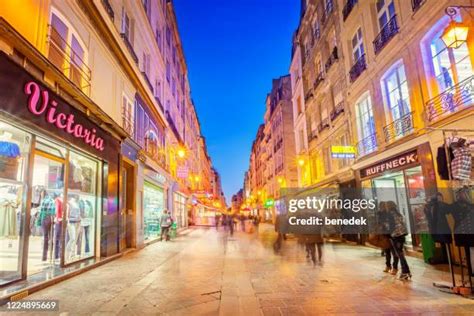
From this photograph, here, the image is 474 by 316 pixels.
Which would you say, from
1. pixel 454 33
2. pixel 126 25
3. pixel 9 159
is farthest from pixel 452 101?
pixel 126 25

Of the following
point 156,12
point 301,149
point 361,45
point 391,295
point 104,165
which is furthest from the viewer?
point 301,149

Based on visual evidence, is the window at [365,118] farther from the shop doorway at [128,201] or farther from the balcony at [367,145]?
the shop doorway at [128,201]

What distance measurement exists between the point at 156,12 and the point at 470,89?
60.0 ft

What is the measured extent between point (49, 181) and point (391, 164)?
37.7 ft

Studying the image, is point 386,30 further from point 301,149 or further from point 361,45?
point 301,149

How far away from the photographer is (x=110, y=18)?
11.1 meters

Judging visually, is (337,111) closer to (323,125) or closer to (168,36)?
(323,125)

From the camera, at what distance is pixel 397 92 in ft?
39.4

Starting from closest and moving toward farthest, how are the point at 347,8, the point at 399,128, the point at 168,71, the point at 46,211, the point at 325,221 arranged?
the point at 46,211, the point at 399,128, the point at 325,221, the point at 347,8, the point at 168,71

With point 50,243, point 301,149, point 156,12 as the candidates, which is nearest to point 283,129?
point 301,149

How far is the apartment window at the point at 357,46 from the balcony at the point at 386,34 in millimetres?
1839

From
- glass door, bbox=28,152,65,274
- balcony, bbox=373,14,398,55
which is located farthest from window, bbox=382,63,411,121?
glass door, bbox=28,152,65,274

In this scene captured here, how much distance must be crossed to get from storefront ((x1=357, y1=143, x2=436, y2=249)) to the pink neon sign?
10307 millimetres

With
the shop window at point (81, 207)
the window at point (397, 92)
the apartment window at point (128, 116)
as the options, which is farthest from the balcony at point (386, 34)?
the shop window at point (81, 207)
